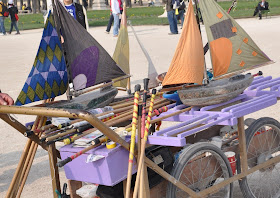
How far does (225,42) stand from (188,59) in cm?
53

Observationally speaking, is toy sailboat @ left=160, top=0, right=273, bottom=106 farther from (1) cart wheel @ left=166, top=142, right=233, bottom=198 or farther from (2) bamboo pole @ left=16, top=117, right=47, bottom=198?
(2) bamboo pole @ left=16, top=117, right=47, bottom=198

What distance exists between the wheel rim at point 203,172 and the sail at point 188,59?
0.69 metres

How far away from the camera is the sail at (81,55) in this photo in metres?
4.46

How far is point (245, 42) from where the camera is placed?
4.79 metres

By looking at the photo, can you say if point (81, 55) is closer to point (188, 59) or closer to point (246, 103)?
point (188, 59)

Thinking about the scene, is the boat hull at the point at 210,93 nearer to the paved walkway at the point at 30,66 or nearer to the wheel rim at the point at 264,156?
the wheel rim at the point at 264,156

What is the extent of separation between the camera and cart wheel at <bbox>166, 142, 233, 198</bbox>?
3.61 meters

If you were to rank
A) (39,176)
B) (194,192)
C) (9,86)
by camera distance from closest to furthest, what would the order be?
(194,192) → (39,176) → (9,86)

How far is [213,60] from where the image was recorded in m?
4.62

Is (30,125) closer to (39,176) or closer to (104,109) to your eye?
(104,109)

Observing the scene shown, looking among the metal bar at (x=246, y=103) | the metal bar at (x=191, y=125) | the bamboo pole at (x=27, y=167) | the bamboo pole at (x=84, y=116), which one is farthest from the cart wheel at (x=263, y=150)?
the bamboo pole at (x=27, y=167)

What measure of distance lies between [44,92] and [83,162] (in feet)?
3.44

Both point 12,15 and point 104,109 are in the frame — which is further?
point 12,15

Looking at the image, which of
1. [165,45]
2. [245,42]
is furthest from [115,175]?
[165,45]
